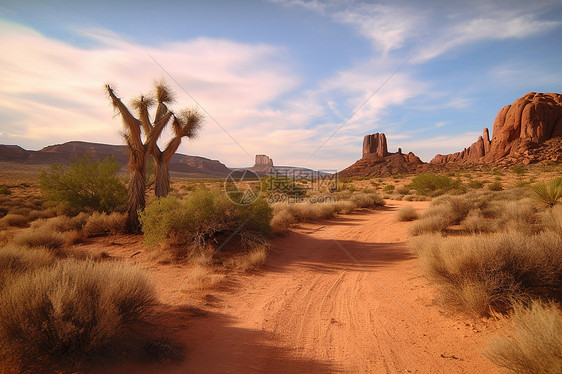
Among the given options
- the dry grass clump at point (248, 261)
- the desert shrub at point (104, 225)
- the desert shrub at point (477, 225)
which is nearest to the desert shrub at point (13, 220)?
the desert shrub at point (104, 225)

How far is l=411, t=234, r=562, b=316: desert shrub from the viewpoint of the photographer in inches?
157

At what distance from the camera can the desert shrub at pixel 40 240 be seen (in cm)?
800

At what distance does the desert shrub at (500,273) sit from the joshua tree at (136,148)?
33.4 feet

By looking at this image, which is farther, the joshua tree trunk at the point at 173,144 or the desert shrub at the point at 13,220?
the desert shrub at the point at 13,220

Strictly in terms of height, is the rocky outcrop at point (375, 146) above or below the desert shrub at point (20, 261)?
above

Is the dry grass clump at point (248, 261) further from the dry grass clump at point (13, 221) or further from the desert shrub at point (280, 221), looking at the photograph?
the dry grass clump at point (13, 221)

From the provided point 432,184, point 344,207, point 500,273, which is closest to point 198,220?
point 500,273

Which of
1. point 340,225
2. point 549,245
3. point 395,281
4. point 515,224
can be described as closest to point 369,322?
point 395,281

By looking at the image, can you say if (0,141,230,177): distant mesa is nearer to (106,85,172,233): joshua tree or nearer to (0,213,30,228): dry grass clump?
(0,213,30,228): dry grass clump

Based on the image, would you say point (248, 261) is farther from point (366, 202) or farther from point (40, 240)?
point (366, 202)

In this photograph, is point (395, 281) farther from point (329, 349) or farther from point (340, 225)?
point (340, 225)

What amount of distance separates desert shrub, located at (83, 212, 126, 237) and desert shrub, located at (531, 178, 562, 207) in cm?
1676

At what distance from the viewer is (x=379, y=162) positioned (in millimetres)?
89125

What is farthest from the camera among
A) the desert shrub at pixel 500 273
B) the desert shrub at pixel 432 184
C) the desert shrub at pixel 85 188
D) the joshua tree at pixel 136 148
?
the desert shrub at pixel 432 184
